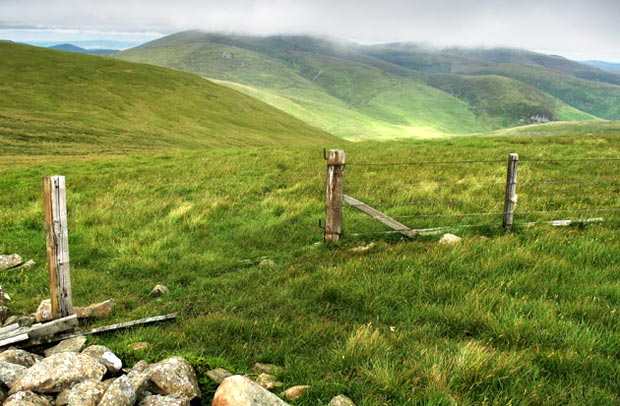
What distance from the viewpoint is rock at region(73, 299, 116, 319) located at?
6.88 meters

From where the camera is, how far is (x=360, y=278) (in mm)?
7180

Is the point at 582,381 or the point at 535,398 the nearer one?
the point at 535,398

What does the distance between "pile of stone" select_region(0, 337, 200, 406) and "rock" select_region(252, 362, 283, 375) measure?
2.58ft

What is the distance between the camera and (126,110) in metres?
80.9

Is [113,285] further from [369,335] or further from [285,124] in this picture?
[285,124]

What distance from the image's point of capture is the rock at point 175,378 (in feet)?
14.0

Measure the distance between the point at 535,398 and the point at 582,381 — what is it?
2.33ft

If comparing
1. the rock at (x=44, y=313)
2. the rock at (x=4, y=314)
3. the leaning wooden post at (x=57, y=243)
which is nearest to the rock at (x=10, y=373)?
the leaning wooden post at (x=57, y=243)

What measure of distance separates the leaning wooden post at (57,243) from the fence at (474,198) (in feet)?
17.0

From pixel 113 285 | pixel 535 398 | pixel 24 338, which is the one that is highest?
pixel 535 398

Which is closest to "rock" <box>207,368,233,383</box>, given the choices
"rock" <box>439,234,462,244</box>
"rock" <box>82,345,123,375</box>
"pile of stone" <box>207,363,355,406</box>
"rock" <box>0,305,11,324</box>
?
"pile of stone" <box>207,363,355,406</box>

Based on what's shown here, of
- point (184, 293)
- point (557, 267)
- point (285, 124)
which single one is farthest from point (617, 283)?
point (285, 124)

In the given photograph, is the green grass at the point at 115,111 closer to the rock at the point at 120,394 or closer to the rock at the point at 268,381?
the rock at the point at 120,394

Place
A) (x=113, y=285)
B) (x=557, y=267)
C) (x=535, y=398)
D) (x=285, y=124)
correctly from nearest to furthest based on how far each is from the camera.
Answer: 1. (x=535, y=398)
2. (x=557, y=267)
3. (x=113, y=285)
4. (x=285, y=124)
